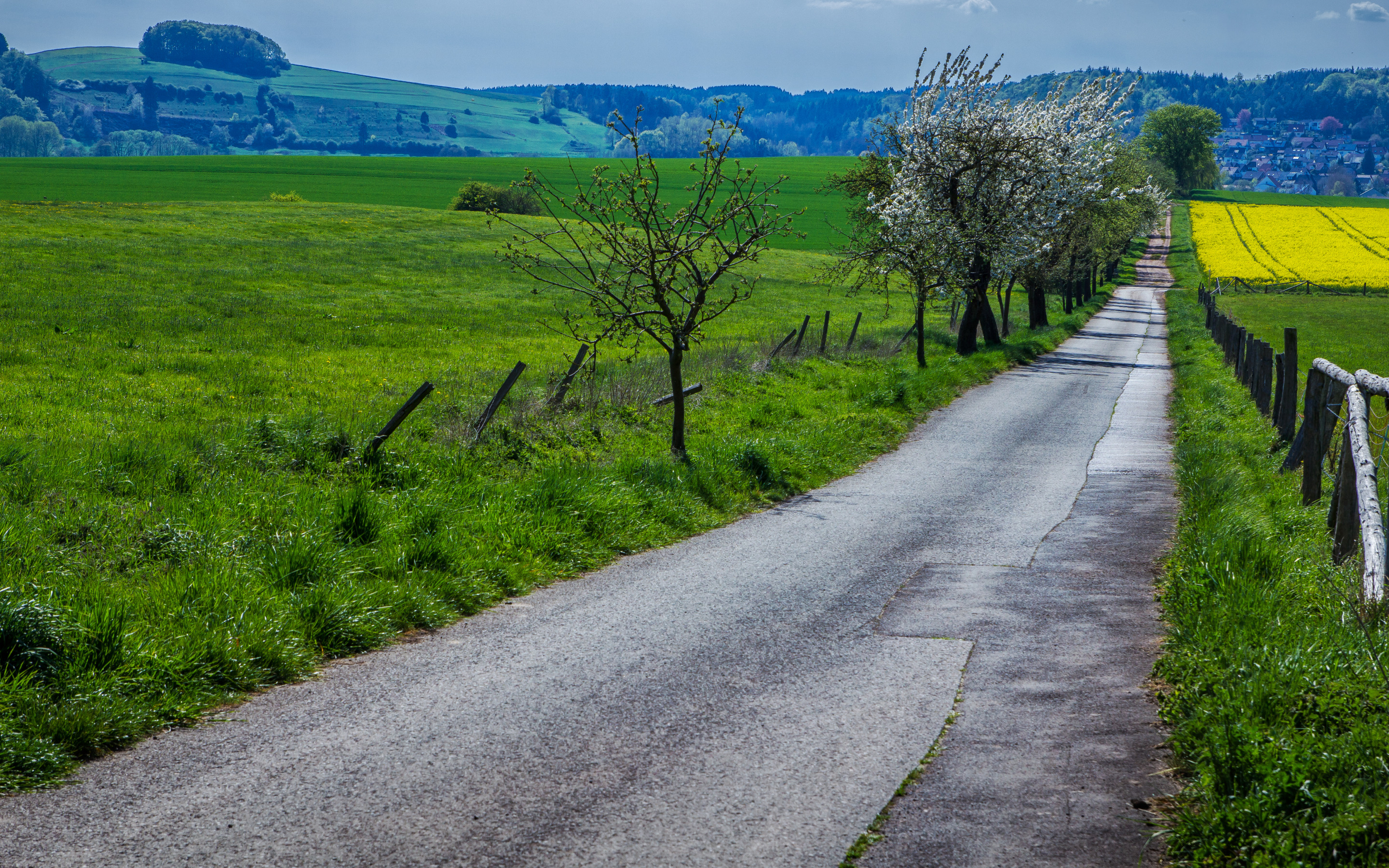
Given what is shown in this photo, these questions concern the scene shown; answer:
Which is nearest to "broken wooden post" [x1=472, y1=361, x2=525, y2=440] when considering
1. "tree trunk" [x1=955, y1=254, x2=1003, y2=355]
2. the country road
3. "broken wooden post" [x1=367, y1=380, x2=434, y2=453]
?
"broken wooden post" [x1=367, y1=380, x2=434, y2=453]

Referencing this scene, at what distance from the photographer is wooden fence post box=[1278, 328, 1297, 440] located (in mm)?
14492

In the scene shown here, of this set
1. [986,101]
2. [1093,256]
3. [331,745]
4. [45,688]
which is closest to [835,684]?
[331,745]

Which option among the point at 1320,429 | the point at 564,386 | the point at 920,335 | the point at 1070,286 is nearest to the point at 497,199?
the point at 1070,286

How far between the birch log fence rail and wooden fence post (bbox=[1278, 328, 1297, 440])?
14mm

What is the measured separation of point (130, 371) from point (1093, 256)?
5088cm

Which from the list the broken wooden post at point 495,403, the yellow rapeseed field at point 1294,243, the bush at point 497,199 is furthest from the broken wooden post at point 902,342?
the bush at point 497,199

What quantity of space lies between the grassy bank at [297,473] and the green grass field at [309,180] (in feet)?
151

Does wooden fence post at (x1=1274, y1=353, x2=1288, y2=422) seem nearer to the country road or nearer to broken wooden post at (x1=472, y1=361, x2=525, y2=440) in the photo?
the country road

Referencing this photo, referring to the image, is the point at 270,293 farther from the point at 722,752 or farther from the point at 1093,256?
the point at 1093,256

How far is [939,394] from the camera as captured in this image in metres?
22.7

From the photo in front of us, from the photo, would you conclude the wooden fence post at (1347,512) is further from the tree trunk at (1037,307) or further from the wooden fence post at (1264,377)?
the tree trunk at (1037,307)

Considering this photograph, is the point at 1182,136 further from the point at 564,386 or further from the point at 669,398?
the point at 564,386

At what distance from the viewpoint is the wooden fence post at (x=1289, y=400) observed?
14.5 meters

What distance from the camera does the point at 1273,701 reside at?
4945 mm
